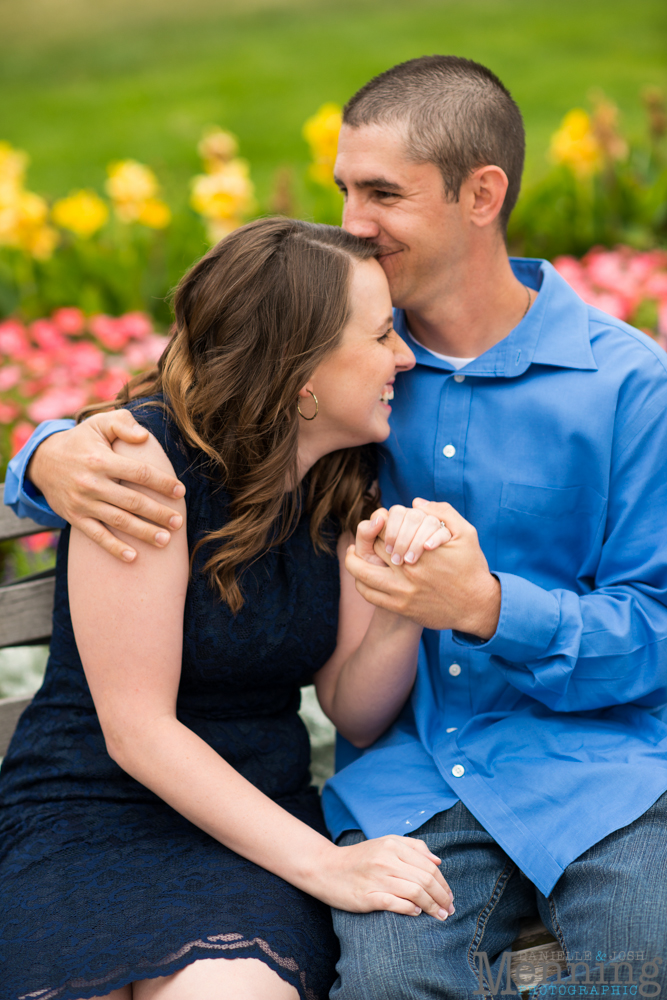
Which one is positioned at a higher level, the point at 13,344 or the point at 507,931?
the point at 13,344

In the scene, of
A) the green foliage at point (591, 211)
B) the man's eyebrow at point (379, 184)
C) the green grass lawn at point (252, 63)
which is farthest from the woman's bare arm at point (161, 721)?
the green grass lawn at point (252, 63)

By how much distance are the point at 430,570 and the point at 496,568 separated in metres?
0.43

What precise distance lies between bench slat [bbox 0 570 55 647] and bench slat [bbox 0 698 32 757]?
164 millimetres

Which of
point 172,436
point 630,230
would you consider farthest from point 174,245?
point 172,436

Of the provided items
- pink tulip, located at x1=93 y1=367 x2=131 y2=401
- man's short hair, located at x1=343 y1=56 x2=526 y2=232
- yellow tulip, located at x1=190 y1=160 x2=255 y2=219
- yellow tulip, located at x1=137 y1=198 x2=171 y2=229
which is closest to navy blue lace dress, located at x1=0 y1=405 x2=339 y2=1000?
man's short hair, located at x1=343 y1=56 x2=526 y2=232

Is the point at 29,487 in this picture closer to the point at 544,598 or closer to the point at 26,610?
the point at 26,610

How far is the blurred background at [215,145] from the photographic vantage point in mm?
4305

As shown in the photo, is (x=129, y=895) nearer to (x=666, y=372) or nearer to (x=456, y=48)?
(x=666, y=372)

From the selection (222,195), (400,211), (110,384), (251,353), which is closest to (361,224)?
(400,211)

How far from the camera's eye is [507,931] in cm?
194

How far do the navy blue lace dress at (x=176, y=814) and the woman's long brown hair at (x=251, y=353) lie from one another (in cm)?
6

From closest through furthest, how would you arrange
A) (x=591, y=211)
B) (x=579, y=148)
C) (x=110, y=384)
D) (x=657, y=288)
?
1. (x=110, y=384)
2. (x=657, y=288)
3. (x=591, y=211)
4. (x=579, y=148)

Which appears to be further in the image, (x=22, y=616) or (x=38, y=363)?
(x=38, y=363)

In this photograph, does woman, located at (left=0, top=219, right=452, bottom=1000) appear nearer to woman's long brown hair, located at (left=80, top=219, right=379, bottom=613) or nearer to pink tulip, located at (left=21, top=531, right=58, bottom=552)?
woman's long brown hair, located at (left=80, top=219, right=379, bottom=613)
